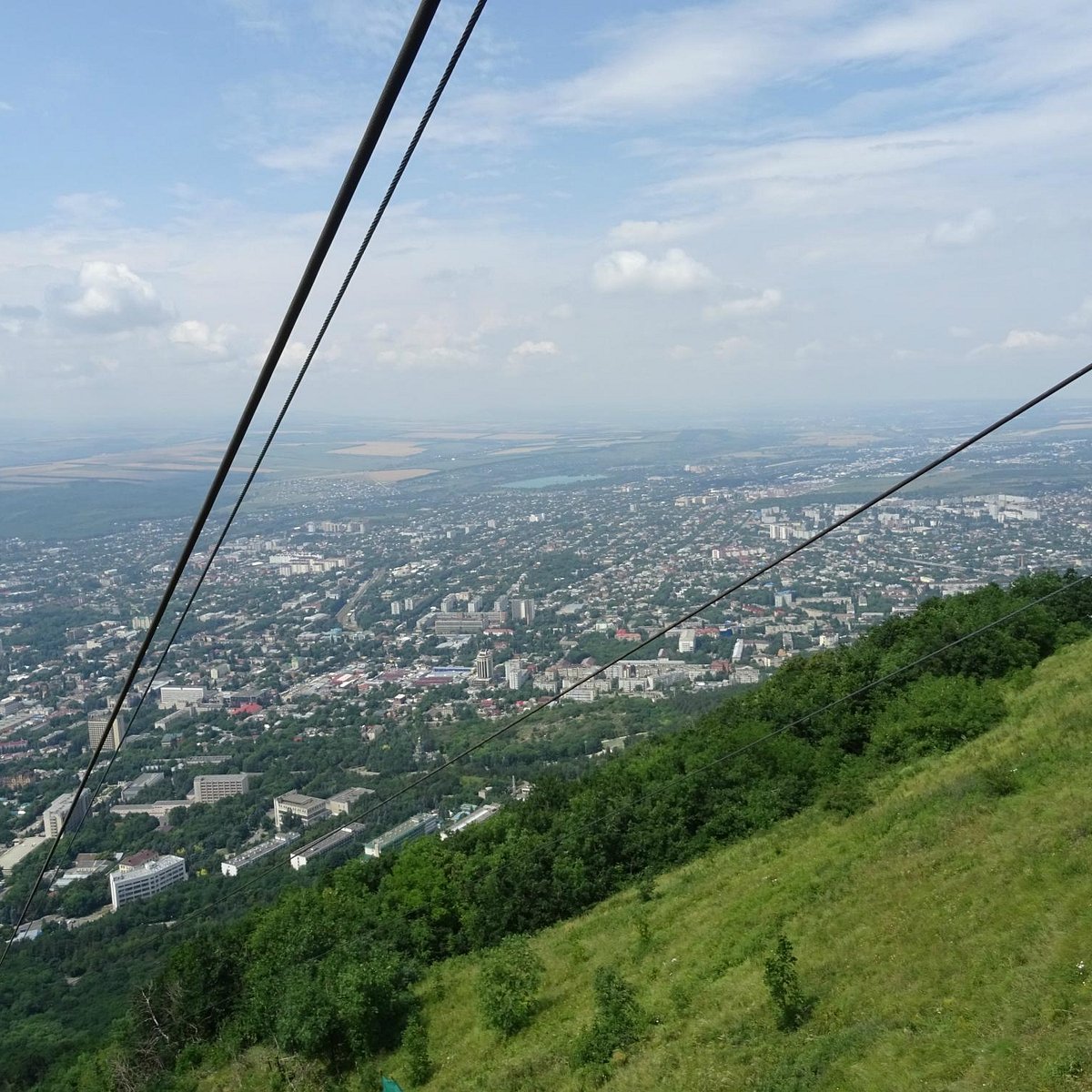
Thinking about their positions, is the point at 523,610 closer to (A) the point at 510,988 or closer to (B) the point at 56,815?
(B) the point at 56,815

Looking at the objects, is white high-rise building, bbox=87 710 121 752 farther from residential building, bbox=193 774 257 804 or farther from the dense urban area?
residential building, bbox=193 774 257 804

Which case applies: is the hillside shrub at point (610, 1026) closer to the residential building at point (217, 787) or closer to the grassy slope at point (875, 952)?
the grassy slope at point (875, 952)

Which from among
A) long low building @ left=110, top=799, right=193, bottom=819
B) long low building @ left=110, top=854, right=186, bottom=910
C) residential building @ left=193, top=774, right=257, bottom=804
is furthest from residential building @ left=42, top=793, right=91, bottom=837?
residential building @ left=193, top=774, right=257, bottom=804

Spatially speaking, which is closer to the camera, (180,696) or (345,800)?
(345,800)

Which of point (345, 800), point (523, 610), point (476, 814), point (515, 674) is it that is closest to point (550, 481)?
point (523, 610)

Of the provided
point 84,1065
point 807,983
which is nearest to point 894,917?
point 807,983
